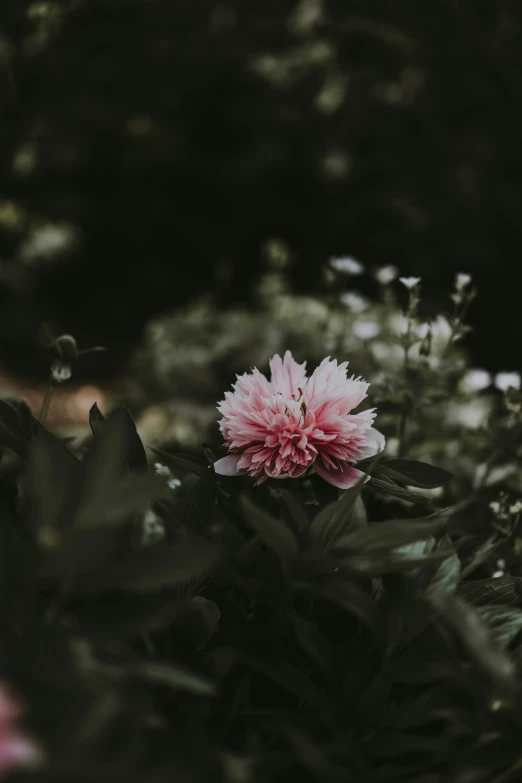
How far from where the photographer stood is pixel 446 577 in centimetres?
69

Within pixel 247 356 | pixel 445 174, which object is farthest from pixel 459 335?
pixel 445 174

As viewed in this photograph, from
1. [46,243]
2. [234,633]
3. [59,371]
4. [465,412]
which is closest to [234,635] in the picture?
[234,633]

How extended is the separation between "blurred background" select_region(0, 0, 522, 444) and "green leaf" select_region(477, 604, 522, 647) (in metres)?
2.22

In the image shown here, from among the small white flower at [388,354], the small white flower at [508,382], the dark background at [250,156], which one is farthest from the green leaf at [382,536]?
the dark background at [250,156]

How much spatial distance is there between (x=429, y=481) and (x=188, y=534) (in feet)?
1.06

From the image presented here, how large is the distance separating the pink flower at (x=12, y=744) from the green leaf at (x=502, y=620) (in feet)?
1.35

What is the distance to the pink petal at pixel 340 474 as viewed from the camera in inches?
29.6

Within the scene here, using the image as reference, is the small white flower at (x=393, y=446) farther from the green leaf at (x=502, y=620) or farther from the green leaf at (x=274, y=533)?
the green leaf at (x=274, y=533)

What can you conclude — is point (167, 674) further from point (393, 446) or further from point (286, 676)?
point (393, 446)

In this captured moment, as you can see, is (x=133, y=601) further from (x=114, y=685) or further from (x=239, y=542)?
(x=239, y=542)

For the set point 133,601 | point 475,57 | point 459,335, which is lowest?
point 133,601

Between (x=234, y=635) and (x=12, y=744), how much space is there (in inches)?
10.3

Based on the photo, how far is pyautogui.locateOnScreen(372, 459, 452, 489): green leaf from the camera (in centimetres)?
80

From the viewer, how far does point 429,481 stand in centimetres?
84
